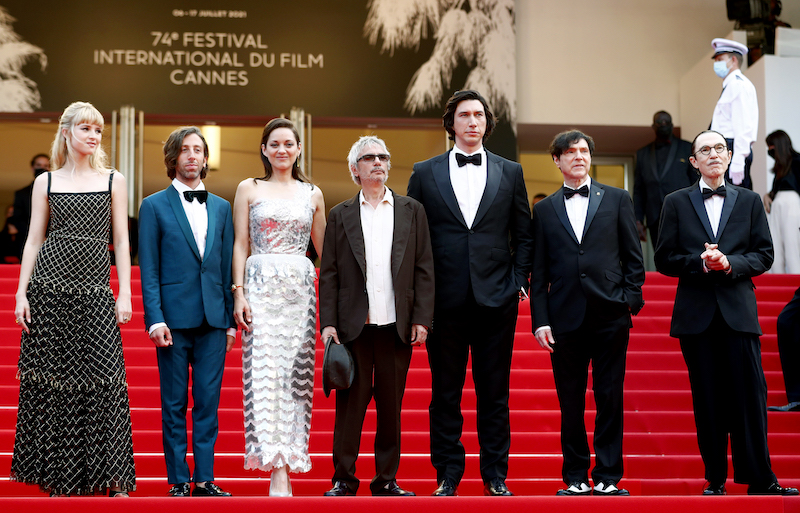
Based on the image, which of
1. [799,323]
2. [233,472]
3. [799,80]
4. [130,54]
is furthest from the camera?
[130,54]

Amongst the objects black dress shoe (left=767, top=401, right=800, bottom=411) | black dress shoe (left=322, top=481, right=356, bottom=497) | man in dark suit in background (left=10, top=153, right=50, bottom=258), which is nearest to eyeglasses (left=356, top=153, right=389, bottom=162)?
black dress shoe (left=322, top=481, right=356, bottom=497)

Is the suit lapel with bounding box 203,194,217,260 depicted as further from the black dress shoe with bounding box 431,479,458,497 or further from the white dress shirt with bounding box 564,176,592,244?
the white dress shirt with bounding box 564,176,592,244

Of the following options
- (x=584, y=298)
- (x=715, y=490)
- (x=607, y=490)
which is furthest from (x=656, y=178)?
(x=607, y=490)

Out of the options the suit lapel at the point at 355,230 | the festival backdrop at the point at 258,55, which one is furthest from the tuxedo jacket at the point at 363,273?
the festival backdrop at the point at 258,55

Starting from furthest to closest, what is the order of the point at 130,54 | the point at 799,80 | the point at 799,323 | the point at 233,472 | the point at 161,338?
the point at 130,54, the point at 799,80, the point at 799,323, the point at 233,472, the point at 161,338

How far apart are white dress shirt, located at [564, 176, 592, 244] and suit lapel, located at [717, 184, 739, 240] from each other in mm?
709

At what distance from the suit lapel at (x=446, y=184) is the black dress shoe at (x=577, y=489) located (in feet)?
4.37

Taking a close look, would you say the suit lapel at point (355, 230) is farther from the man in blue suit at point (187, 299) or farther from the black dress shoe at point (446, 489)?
the black dress shoe at point (446, 489)

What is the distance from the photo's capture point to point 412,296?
14.0 ft

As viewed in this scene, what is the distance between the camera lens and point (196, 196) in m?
4.46

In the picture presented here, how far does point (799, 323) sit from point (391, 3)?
770 cm

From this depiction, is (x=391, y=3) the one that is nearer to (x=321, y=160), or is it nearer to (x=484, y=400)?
(x=321, y=160)

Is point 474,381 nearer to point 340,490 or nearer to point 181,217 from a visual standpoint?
point 340,490

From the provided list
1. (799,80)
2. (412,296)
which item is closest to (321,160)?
(799,80)
